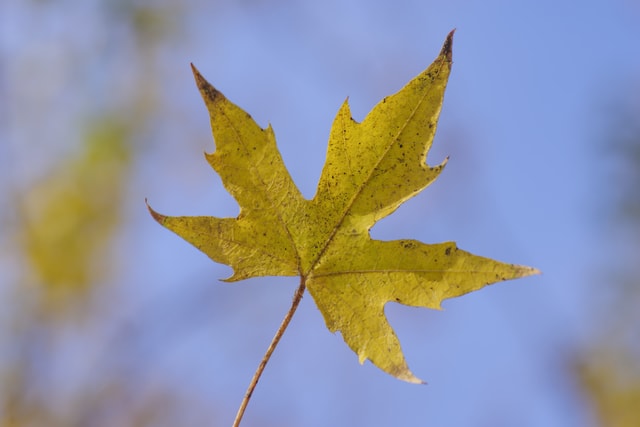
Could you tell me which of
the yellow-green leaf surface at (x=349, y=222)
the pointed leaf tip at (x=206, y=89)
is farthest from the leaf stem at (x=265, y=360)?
the pointed leaf tip at (x=206, y=89)

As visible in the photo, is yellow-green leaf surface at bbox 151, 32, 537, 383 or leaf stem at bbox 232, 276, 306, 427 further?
yellow-green leaf surface at bbox 151, 32, 537, 383

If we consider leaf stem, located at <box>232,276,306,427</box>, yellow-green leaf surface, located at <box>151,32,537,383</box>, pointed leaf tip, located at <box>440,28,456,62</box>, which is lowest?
leaf stem, located at <box>232,276,306,427</box>

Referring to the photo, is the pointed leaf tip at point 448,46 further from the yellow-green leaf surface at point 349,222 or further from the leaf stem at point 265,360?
the leaf stem at point 265,360

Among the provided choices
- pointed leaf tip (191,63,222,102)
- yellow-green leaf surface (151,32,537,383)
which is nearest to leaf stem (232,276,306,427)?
yellow-green leaf surface (151,32,537,383)

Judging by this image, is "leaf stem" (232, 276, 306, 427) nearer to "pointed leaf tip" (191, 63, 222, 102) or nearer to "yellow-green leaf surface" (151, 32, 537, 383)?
"yellow-green leaf surface" (151, 32, 537, 383)

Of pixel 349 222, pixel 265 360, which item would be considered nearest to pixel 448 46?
pixel 349 222

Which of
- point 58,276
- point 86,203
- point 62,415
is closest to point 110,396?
point 62,415

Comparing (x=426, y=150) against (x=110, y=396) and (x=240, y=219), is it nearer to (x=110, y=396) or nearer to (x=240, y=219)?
(x=240, y=219)

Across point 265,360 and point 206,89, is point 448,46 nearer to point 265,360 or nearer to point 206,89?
point 206,89

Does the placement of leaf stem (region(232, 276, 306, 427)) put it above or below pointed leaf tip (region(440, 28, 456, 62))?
below

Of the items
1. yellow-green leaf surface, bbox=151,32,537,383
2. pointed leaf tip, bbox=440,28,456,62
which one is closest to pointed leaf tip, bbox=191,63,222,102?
yellow-green leaf surface, bbox=151,32,537,383
